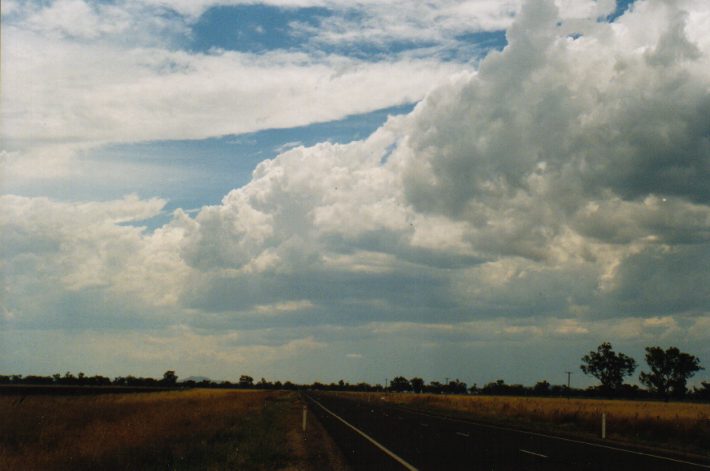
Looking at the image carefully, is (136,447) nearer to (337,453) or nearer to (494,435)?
(337,453)

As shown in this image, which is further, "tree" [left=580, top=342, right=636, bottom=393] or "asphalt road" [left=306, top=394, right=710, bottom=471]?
"tree" [left=580, top=342, right=636, bottom=393]

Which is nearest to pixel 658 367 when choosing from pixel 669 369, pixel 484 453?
pixel 669 369

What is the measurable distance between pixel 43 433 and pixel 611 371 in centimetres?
14347

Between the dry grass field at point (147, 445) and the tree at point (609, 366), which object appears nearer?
the dry grass field at point (147, 445)

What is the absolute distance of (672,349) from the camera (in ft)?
459

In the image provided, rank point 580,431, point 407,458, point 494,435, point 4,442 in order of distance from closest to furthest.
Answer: point 407,458
point 4,442
point 494,435
point 580,431

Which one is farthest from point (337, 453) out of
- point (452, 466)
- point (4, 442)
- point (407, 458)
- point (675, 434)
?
point (675, 434)

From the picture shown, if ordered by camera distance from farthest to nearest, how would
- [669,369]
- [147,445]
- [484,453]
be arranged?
[669,369]
[484,453]
[147,445]

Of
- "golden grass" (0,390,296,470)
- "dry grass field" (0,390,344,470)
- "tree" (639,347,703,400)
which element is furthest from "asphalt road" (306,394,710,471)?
"tree" (639,347,703,400)

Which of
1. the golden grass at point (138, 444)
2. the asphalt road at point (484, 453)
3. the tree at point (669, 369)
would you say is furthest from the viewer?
the tree at point (669, 369)

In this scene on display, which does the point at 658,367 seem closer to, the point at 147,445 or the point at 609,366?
the point at 609,366

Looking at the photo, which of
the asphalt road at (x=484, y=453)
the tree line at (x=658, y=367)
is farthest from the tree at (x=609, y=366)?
the asphalt road at (x=484, y=453)

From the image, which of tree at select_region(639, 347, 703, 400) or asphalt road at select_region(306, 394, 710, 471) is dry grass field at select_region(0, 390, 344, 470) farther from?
tree at select_region(639, 347, 703, 400)

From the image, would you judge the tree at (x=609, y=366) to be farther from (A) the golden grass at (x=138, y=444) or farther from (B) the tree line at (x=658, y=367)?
(A) the golden grass at (x=138, y=444)
